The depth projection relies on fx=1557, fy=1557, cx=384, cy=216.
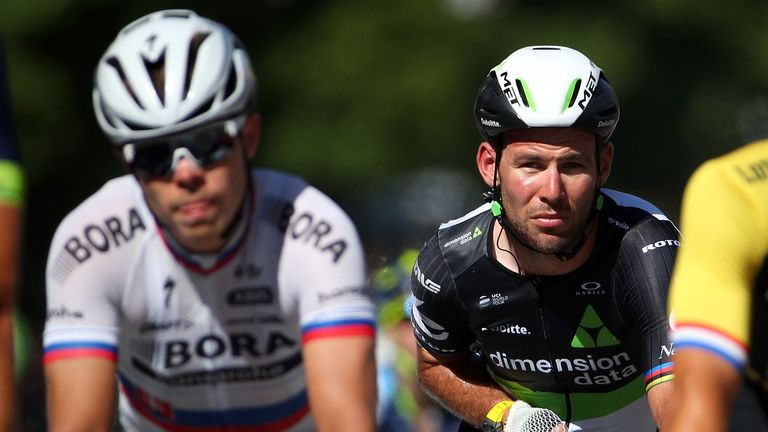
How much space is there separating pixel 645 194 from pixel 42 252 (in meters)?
9.18

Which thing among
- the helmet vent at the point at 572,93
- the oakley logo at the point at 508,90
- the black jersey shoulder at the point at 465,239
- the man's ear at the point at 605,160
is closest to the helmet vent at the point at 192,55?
the oakley logo at the point at 508,90

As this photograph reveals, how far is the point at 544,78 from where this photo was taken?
6129 mm

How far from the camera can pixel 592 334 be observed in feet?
20.3

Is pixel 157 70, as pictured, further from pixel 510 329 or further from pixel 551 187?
pixel 510 329

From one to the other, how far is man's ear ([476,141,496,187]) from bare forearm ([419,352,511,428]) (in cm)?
86

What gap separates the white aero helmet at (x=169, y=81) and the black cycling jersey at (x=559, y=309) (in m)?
1.45

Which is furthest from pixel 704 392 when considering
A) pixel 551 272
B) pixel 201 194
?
pixel 551 272

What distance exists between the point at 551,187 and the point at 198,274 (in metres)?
1.42

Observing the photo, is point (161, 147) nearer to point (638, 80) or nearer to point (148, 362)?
point (148, 362)

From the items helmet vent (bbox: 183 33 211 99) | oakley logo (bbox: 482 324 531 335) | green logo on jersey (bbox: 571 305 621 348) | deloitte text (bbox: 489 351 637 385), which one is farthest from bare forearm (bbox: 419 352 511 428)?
helmet vent (bbox: 183 33 211 99)

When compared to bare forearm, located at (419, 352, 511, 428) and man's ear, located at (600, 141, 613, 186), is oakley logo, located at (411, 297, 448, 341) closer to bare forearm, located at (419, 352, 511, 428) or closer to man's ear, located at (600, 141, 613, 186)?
bare forearm, located at (419, 352, 511, 428)

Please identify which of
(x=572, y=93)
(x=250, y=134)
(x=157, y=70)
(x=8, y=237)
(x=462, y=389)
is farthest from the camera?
(x=462, y=389)

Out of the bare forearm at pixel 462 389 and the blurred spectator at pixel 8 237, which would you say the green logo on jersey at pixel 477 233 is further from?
the blurred spectator at pixel 8 237

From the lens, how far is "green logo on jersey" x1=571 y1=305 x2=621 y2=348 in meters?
6.16
